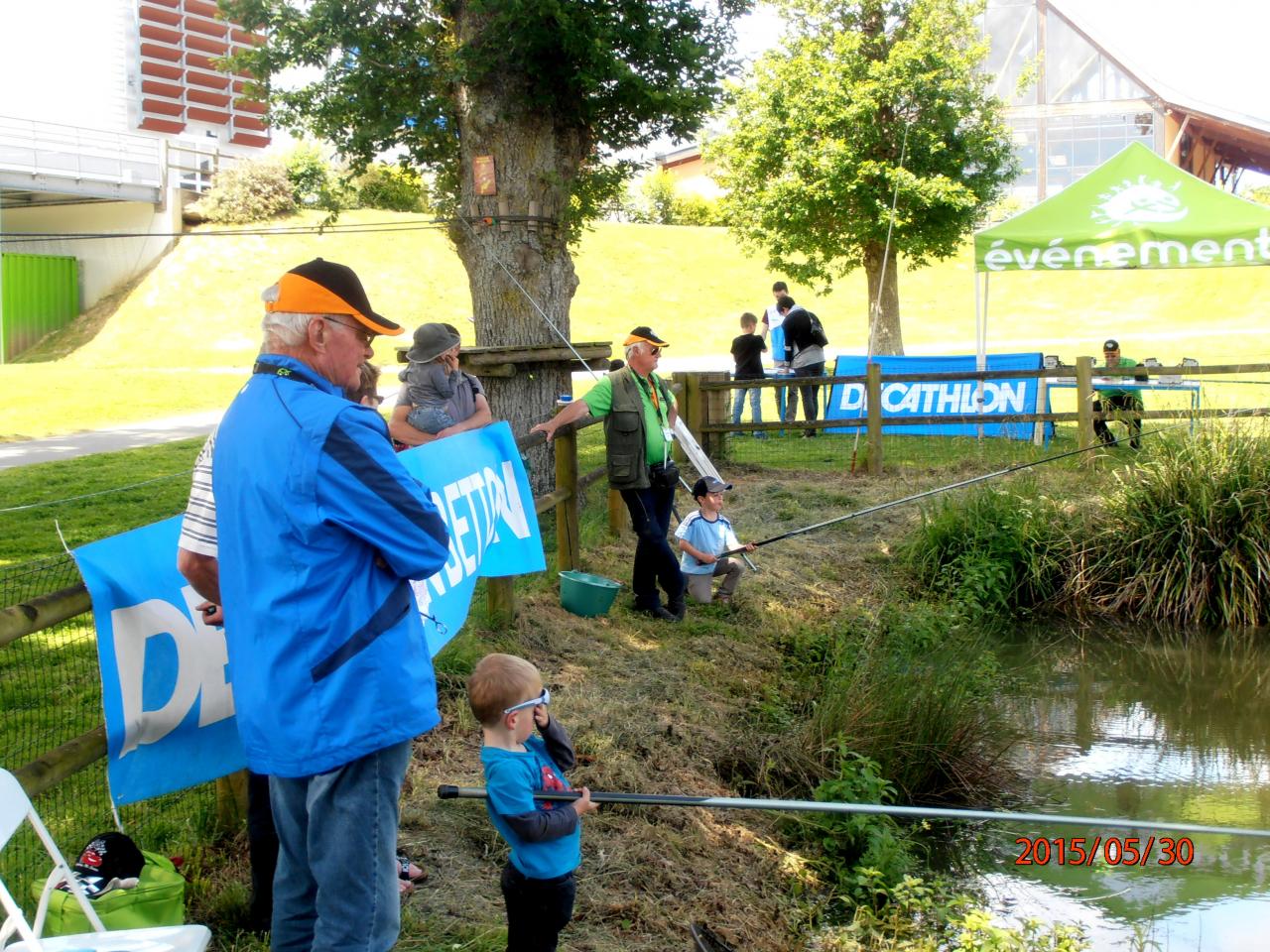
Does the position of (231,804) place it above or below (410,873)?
above

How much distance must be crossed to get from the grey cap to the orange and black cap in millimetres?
3648

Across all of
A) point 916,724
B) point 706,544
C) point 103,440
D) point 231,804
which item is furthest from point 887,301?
point 231,804

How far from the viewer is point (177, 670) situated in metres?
3.85

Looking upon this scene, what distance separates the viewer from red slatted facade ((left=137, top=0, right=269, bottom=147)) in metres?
40.3

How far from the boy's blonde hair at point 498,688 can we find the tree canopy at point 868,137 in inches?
701

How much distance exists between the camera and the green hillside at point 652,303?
2612cm

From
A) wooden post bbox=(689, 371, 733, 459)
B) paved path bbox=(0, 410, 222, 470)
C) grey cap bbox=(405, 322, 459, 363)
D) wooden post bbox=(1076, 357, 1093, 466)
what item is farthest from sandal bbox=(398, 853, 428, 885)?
wooden post bbox=(1076, 357, 1093, 466)

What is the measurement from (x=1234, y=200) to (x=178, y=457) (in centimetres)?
1127

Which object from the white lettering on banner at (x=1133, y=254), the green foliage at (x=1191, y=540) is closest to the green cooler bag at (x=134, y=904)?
the green foliage at (x=1191, y=540)

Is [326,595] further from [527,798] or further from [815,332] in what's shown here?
[815,332]

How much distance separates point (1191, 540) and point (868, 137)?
13.6 metres

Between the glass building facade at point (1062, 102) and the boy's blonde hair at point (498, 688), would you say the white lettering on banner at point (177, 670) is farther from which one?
the glass building facade at point (1062, 102)
